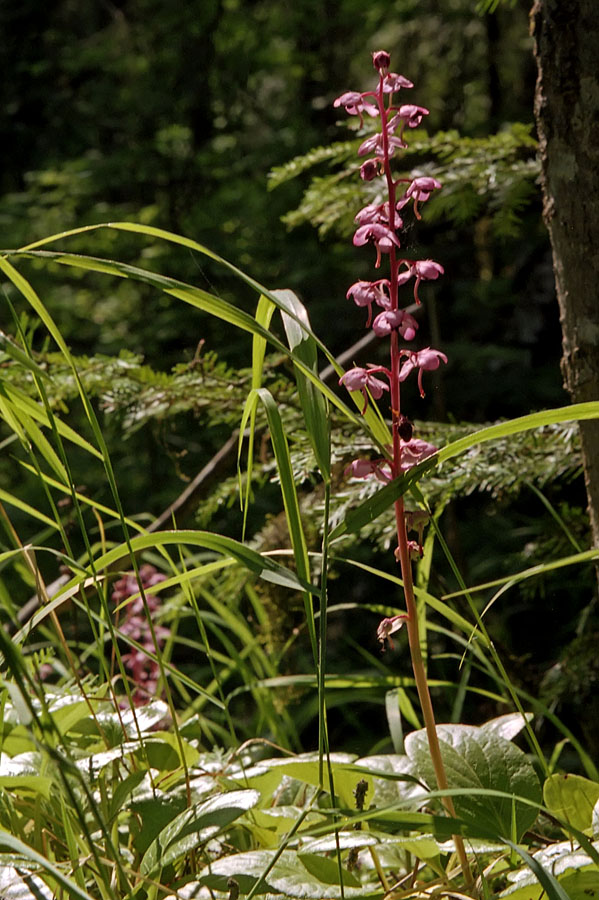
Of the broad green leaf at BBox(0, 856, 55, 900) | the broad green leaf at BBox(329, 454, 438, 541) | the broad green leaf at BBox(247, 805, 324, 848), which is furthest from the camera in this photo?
the broad green leaf at BBox(247, 805, 324, 848)

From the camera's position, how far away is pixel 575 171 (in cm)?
105

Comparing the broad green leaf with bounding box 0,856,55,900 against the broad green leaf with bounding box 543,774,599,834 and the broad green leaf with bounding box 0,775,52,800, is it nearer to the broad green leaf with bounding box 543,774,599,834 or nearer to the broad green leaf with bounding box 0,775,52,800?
the broad green leaf with bounding box 0,775,52,800

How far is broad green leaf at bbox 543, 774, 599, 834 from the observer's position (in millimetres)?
856

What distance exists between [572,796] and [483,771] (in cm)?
9

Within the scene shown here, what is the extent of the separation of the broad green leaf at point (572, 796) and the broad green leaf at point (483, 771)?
0.6 inches

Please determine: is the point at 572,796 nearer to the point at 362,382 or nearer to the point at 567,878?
the point at 567,878

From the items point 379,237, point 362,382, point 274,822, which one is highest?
point 379,237

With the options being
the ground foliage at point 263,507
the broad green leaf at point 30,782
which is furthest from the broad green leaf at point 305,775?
the broad green leaf at point 30,782

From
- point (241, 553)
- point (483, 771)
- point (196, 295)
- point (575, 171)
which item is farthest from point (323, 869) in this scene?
point (575, 171)

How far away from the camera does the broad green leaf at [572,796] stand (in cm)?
86

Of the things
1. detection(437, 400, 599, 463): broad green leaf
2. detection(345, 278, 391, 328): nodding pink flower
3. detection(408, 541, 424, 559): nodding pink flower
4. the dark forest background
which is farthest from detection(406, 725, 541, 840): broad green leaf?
the dark forest background

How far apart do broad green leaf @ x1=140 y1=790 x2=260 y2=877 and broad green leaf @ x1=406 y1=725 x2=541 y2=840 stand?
182mm

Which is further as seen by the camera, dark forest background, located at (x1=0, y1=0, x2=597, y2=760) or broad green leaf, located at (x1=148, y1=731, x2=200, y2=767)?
dark forest background, located at (x1=0, y1=0, x2=597, y2=760)

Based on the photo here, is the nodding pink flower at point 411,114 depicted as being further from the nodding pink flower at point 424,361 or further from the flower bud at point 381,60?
the nodding pink flower at point 424,361
